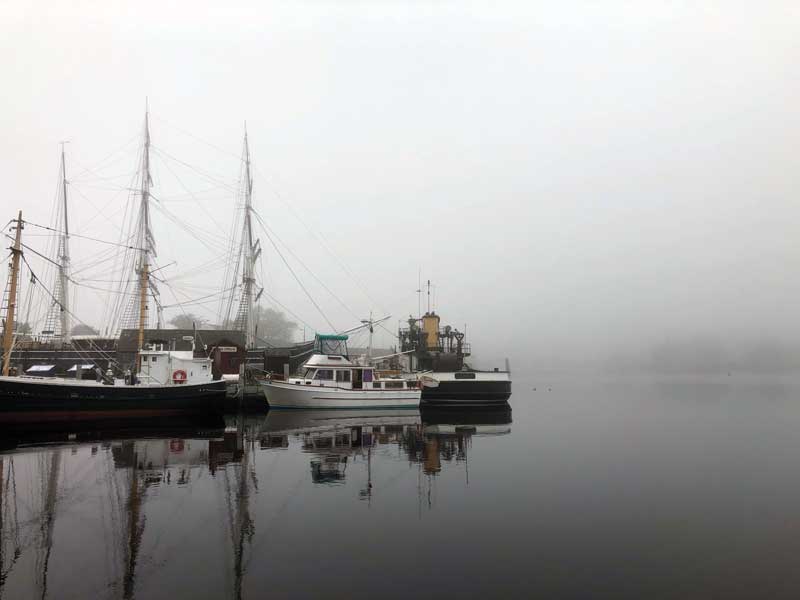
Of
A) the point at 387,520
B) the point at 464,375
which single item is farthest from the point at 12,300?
the point at 464,375

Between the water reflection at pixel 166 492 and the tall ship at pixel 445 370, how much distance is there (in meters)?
15.8

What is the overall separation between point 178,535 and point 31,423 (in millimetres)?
23465

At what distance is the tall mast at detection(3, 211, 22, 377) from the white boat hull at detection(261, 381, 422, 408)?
632 inches

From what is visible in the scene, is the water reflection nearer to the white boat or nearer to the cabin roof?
the white boat

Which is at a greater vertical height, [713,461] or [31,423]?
[31,423]

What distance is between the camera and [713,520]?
13.3 m

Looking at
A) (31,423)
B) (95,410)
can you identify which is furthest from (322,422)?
(31,423)

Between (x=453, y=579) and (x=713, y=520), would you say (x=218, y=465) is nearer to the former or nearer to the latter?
(x=453, y=579)

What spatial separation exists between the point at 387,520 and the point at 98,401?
25102 millimetres

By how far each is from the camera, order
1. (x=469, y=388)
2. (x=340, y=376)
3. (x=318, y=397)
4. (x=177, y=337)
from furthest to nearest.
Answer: (x=177, y=337)
(x=469, y=388)
(x=340, y=376)
(x=318, y=397)

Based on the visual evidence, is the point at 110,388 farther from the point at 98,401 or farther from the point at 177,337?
the point at 177,337

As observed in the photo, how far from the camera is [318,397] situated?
38688 millimetres

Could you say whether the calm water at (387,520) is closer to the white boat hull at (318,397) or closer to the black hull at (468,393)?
the white boat hull at (318,397)

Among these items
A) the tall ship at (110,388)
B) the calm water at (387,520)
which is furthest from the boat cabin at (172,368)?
the calm water at (387,520)
